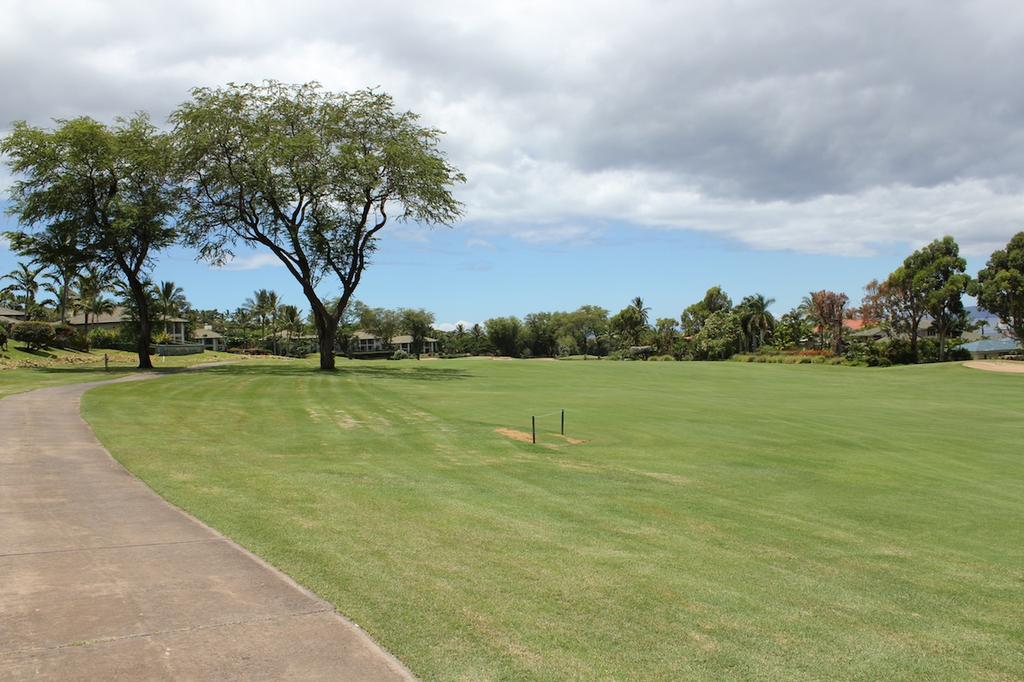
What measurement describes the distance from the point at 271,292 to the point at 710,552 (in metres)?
129

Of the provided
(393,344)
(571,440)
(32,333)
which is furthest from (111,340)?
(571,440)

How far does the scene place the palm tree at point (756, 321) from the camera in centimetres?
9825

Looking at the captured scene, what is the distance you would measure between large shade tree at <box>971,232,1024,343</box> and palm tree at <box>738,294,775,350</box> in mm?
29166

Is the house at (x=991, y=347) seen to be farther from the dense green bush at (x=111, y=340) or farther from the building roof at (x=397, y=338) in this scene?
the dense green bush at (x=111, y=340)

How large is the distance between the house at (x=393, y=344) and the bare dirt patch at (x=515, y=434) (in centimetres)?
12086

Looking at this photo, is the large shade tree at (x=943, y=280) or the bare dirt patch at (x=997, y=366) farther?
the large shade tree at (x=943, y=280)

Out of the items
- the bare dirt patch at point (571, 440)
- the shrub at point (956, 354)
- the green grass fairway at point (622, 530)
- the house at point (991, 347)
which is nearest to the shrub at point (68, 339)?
the green grass fairway at point (622, 530)

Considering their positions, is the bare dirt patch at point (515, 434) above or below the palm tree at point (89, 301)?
below

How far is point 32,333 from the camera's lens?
59.2 meters

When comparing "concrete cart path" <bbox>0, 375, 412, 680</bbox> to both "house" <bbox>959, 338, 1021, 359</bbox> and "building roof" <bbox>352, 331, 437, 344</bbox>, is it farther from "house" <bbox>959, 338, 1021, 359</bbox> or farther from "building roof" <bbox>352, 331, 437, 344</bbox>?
"building roof" <bbox>352, 331, 437, 344</bbox>

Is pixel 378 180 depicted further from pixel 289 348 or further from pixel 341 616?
pixel 289 348

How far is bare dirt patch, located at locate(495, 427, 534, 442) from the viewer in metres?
18.4

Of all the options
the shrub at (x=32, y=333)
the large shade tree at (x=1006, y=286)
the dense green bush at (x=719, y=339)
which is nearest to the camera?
the shrub at (x=32, y=333)

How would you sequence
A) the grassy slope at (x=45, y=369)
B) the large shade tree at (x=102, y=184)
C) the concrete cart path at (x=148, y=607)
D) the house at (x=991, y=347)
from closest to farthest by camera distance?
1. the concrete cart path at (x=148, y=607)
2. the grassy slope at (x=45, y=369)
3. the large shade tree at (x=102, y=184)
4. the house at (x=991, y=347)
